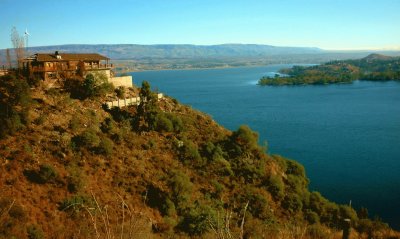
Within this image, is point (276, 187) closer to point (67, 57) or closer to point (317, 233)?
point (317, 233)

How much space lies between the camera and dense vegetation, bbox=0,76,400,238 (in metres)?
25.0

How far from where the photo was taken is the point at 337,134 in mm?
77062

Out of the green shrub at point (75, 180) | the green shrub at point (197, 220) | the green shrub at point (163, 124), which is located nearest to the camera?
the green shrub at point (197, 220)

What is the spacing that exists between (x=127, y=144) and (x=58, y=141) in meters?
6.40

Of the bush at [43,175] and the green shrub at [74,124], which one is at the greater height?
the green shrub at [74,124]

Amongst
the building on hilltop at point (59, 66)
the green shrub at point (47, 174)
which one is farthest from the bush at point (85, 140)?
the building on hilltop at point (59, 66)

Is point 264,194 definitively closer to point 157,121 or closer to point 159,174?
point 159,174

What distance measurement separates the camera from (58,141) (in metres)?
31.0

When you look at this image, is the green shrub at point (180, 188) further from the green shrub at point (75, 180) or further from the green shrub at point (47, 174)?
the green shrub at point (47, 174)

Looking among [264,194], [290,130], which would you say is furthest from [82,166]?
[290,130]

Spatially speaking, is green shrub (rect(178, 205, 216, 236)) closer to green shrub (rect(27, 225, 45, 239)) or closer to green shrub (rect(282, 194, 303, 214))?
green shrub (rect(27, 225, 45, 239))

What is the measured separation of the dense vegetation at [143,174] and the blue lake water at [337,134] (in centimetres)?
1024

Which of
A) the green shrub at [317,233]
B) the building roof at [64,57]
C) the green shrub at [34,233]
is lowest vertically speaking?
the green shrub at [34,233]

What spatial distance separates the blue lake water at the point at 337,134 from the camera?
156ft
